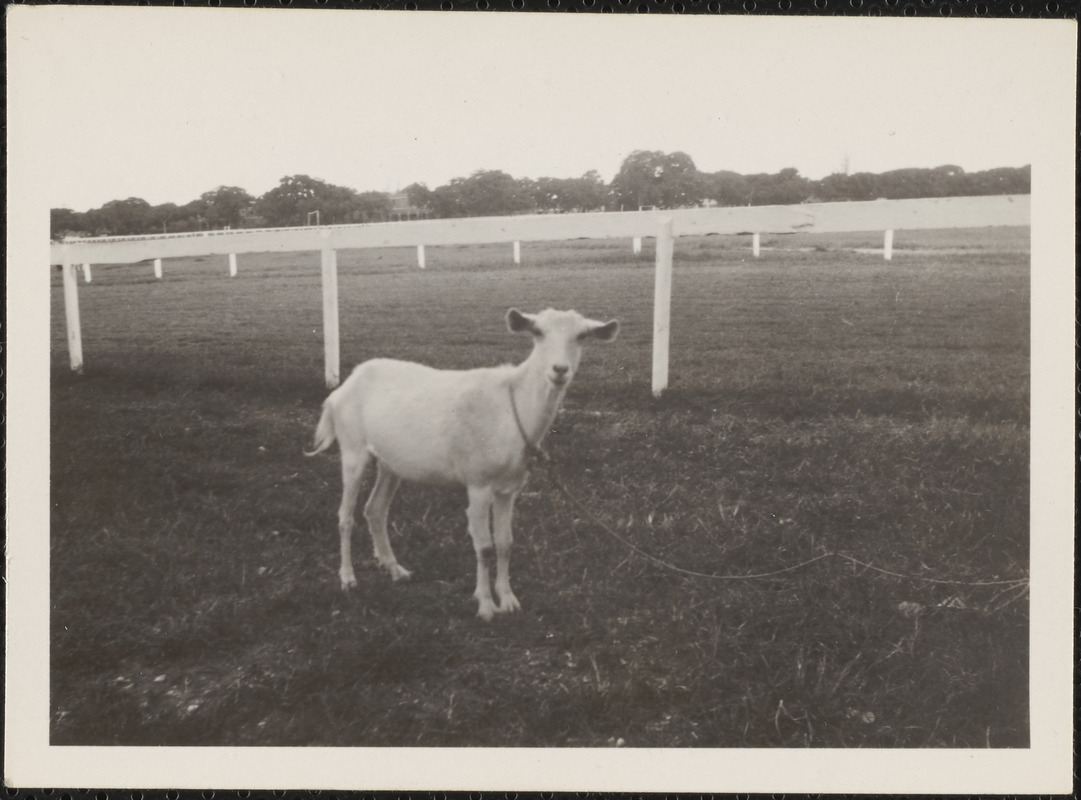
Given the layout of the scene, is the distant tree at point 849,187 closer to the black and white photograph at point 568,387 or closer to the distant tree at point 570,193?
the black and white photograph at point 568,387

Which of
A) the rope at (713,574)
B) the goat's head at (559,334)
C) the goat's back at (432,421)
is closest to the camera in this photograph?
the goat's head at (559,334)

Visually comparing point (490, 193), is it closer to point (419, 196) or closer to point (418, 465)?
point (419, 196)

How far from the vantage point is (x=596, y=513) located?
250cm

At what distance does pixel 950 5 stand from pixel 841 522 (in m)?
Result: 1.77

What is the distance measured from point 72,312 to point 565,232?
66.0 inches

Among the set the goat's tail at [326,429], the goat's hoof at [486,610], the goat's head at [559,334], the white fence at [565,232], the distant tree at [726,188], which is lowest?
the goat's hoof at [486,610]

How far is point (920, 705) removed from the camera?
2.37 m

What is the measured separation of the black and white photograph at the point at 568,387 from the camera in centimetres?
244

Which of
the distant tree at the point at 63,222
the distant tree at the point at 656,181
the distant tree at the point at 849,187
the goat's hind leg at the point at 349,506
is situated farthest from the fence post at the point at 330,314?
the distant tree at the point at 849,187

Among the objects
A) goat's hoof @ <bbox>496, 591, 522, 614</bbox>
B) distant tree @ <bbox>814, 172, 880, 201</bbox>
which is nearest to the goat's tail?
goat's hoof @ <bbox>496, 591, 522, 614</bbox>

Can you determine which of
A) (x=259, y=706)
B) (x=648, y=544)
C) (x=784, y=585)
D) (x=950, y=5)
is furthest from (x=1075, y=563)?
(x=259, y=706)

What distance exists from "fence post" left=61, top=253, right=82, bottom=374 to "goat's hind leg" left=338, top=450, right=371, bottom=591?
1.00 meters

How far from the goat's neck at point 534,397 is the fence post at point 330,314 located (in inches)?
26.2

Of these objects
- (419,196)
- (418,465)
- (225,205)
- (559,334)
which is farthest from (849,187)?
(225,205)
